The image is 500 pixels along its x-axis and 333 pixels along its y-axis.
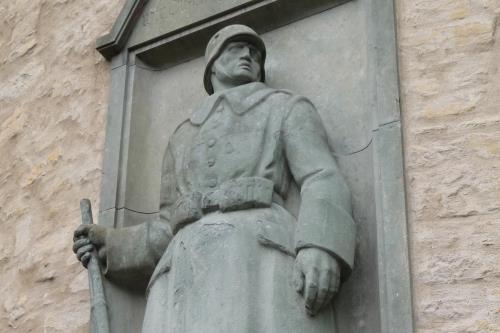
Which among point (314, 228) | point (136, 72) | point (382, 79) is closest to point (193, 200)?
point (314, 228)

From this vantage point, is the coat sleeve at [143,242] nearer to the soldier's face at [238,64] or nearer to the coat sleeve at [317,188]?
the soldier's face at [238,64]

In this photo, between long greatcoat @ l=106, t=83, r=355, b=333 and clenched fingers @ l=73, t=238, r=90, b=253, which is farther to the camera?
clenched fingers @ l=73, t=238, r=90, b=253

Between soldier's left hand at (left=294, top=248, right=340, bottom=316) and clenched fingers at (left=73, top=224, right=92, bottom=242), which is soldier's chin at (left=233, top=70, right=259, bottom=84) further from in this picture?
soldier's left hand at (left=294, top=248, right=340, bottom=316)

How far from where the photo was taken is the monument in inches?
171

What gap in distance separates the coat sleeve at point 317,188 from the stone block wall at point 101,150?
0.28 meters

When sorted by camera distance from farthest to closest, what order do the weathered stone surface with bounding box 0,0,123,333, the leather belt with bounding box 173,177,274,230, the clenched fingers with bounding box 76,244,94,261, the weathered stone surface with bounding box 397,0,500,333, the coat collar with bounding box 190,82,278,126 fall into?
the weathered stone surface with bounding box 0,0,123,333 < the clenched fingers with bounding box 76,244,94,261 < the coat collar with bounding box 190,82,278,126 < the leather belt with bounding box 173,177,274,230 < the weathered stone surface with bounding box 397,0,500,333

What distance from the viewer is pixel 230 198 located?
4.57m

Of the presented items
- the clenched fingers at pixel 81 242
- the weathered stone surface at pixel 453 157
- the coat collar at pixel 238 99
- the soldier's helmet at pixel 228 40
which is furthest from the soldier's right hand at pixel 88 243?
the weathered stone surface at pixel 453 157

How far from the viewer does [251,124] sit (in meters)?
4.80

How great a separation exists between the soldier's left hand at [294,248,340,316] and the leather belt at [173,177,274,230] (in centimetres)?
36

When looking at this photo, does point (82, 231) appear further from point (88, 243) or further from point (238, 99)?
point (238, 99)

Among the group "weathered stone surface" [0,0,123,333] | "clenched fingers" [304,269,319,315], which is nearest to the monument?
"clenched fingers" [304,269,319,315]

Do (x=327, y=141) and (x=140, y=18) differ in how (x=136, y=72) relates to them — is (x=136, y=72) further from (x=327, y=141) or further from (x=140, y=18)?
(x=327, y=141)

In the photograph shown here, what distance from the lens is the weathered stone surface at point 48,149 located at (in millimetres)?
5500
